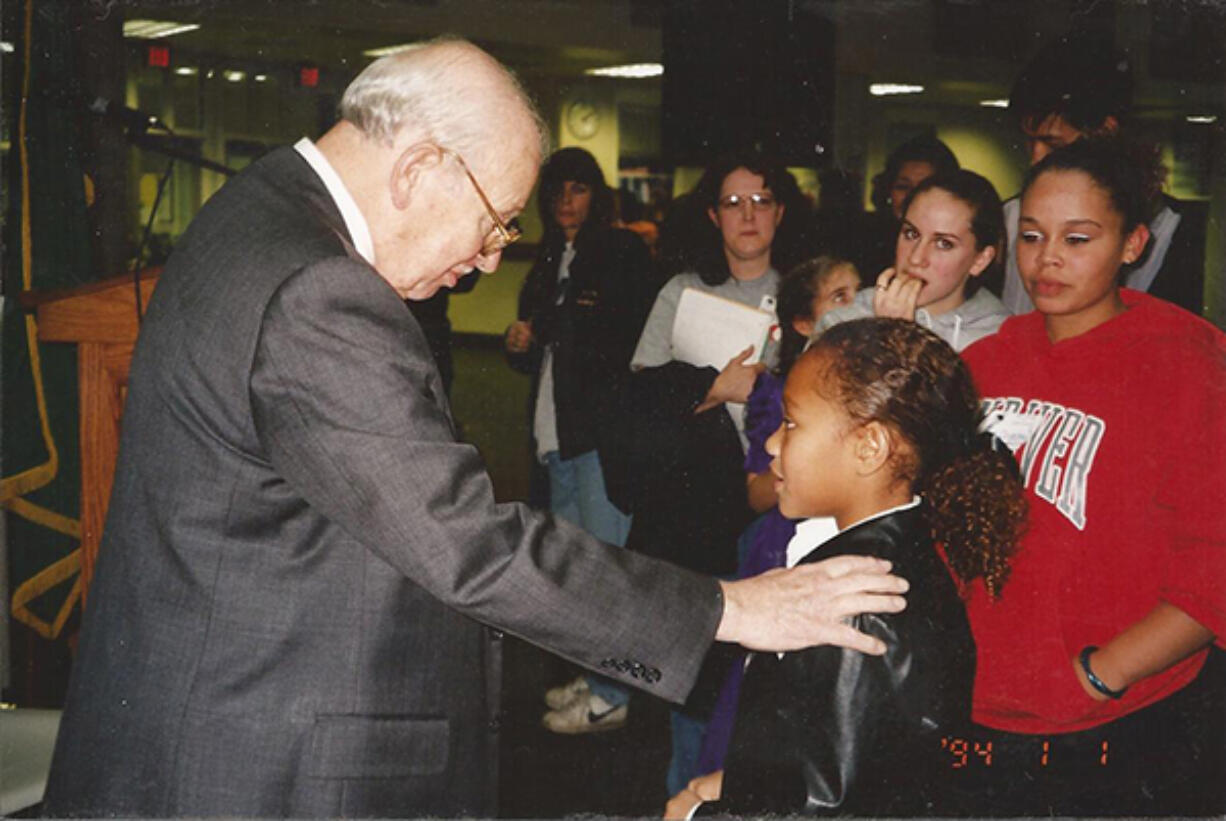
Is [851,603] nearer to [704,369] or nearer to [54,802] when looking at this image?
[54,802]

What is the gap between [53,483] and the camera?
322cm

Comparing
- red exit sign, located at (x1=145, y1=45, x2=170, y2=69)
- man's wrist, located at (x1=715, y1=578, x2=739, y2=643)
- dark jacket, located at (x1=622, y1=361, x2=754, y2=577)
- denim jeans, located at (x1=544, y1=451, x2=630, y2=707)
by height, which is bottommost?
denim jeans, located at (x1=544, y1=451, x2=630, y2=707)

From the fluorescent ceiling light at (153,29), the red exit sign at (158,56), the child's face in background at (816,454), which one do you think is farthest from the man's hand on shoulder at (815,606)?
the fluorescent ceiling light at (153,29)

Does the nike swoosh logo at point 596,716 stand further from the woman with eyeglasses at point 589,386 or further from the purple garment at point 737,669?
the purple garment at point 737,669

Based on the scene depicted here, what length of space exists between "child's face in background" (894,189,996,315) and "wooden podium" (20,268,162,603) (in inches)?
59.6

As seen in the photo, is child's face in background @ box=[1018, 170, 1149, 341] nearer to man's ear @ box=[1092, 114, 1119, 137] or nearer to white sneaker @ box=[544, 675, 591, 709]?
man's ear @ box=[1092, 114, 1119, 137]

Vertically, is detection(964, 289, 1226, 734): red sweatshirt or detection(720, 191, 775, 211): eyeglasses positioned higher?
detection(720, 191, 775, 211): eyeglasses

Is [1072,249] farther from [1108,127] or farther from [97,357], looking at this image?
[97,357]

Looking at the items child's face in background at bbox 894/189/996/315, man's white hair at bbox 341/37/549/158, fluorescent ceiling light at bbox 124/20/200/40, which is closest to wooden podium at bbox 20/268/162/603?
man's white hair at bbox 341/37/549/158

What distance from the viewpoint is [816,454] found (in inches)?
61.6

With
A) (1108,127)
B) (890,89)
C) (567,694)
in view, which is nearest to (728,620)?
(1108,127)

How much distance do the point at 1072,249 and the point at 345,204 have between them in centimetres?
121

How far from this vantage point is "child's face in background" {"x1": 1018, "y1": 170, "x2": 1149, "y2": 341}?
194 centimetres

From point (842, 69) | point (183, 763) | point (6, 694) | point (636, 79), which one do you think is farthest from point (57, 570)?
point (636, 79)
